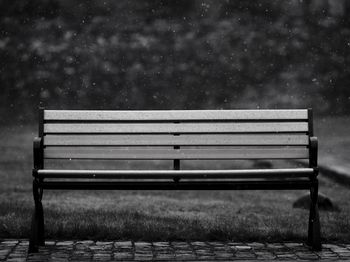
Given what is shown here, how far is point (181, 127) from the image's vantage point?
221 inches

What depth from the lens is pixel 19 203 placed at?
725 centimetres

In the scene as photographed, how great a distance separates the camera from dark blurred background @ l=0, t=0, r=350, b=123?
2547cm

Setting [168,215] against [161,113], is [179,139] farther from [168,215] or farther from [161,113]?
[168,215]

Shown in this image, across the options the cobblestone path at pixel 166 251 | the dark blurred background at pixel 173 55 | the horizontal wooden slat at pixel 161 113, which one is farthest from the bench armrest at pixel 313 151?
the dark blurred background at pixel 173 55

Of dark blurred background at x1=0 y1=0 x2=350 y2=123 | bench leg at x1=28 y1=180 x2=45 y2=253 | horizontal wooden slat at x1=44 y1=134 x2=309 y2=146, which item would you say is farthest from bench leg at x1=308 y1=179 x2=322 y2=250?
dark blurred background at x1=0 y1=0 x2=350 y2=123

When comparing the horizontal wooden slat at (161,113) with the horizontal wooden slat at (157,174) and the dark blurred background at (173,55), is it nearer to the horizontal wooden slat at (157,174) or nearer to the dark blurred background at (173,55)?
the horizontal wooden slat at (157,174)

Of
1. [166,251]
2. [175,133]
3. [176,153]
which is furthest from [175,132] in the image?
[166,251]

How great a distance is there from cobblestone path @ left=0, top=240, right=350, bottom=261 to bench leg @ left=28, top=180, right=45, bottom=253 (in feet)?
0.19

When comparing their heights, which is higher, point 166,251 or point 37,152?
point 37,152

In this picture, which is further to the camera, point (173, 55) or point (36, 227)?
point (173, 55)

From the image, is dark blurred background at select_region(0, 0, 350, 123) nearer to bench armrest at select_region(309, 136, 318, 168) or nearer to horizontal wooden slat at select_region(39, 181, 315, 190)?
bench armrest at select_region(309, 136, 318, 168)

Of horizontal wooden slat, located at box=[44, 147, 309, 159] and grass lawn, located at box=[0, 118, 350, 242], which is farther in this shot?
grass lawn, located at box=[0, 118, 350, 242]

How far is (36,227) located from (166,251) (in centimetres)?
82

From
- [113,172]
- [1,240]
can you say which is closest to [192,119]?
[113,172]
